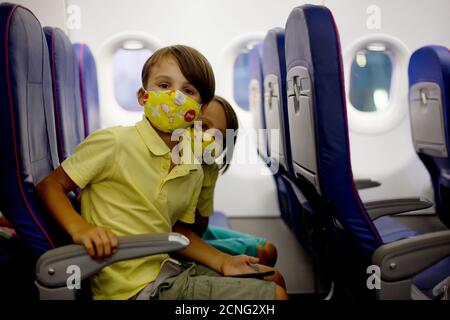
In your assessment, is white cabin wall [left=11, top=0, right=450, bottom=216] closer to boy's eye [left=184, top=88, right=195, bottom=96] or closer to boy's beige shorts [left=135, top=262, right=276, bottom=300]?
boy's eye [left=184, top=88, right=195, bottom=96]

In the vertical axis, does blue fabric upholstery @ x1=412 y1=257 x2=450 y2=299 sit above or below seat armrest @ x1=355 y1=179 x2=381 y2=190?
below

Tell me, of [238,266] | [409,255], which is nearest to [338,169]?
[409,255]

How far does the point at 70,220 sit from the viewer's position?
1.18 m

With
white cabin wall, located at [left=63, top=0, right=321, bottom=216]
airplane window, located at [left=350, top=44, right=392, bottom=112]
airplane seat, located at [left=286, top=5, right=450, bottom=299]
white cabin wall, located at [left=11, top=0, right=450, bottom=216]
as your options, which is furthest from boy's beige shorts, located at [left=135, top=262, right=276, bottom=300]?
airplane window, located at [left=350, top=44, right=392, bottom=112]

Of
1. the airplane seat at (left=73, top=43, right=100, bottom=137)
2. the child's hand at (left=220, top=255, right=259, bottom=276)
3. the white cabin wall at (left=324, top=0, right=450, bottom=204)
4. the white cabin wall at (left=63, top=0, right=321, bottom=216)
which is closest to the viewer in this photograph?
the child's hand at (left=220, top=255, right=259, bottom=276)

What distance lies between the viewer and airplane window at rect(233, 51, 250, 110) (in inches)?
111

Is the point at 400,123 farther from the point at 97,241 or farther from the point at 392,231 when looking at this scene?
the point at 97,241

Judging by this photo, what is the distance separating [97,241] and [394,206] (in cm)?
106

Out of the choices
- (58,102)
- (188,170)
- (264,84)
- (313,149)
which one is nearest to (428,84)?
(264,84)

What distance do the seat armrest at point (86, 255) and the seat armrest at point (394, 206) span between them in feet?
2.61

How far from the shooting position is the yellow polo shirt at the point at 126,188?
1256 mm

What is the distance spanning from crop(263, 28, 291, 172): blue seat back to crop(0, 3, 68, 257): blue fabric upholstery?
887mm

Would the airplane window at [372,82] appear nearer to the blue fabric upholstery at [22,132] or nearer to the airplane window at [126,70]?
the airplane window at [126,70]

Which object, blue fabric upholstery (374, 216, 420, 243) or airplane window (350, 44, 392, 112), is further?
airplane window (350, 44, 392, 112)
